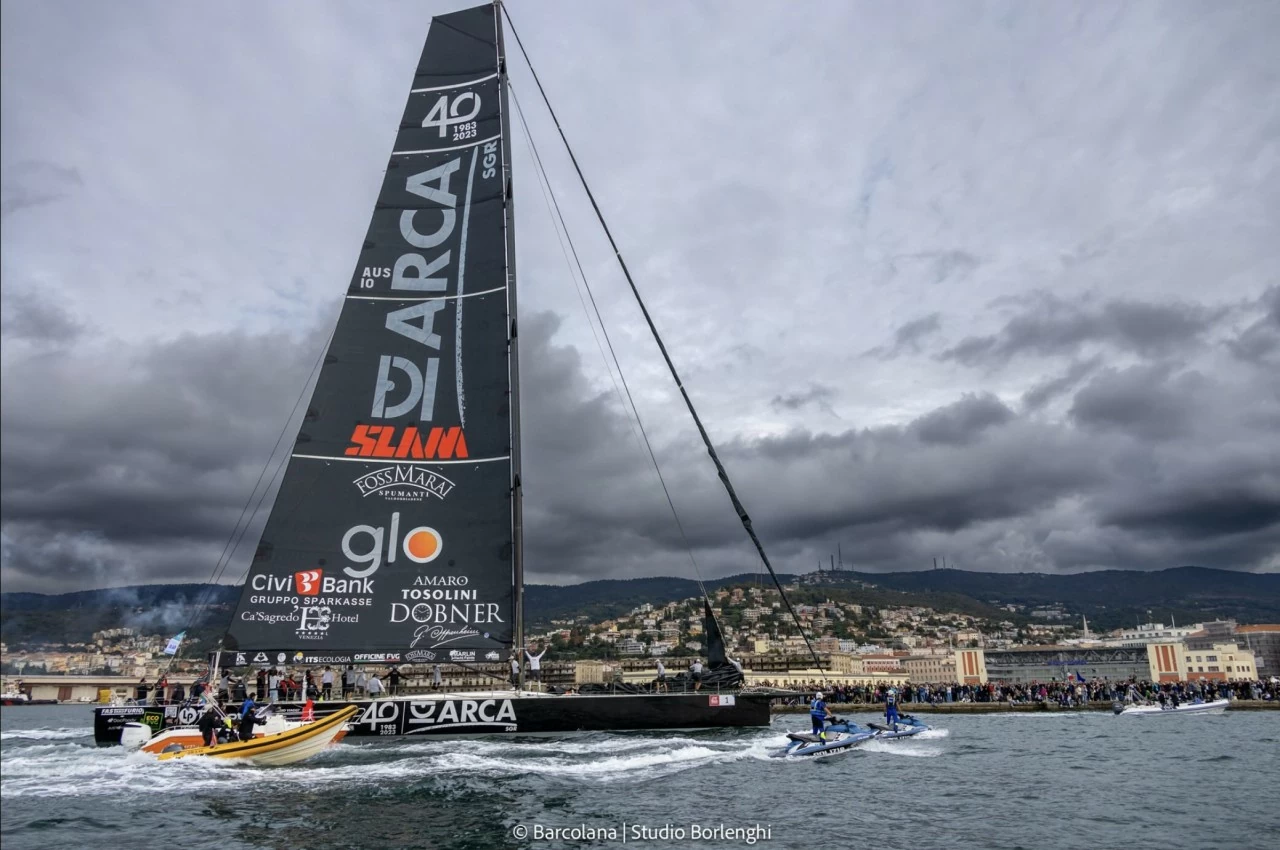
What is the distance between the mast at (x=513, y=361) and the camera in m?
21.4

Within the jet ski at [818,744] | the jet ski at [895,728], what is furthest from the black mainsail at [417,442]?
the jet ski at [895,728]

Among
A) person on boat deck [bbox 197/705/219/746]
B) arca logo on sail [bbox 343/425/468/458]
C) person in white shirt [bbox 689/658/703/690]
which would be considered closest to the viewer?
person on boat deck [bbox 197/705/219/746]

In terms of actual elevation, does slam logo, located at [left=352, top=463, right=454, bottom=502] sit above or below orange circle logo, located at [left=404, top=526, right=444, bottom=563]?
above

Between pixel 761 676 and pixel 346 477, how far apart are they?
11117cm

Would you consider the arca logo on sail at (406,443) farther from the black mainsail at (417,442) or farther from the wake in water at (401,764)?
the wake in water at (401,764)

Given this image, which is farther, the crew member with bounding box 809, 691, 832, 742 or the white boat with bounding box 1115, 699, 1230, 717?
the white boat with bounding box 1115, 699, 1230, 717

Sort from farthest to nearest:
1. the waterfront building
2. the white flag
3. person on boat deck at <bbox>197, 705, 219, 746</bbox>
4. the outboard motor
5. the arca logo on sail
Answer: the waterfront building → the arca logo on sail → the white flag → the outboard motor → person on boat deck at <bbox>197, 705, 219, 746</bbox>

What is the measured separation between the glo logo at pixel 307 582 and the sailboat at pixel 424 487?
0.04 metres

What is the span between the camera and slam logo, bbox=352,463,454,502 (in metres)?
21.7

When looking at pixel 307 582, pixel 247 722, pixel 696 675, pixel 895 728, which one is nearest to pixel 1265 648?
pixel 895 728

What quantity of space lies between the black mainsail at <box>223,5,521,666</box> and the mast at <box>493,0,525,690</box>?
7 centimetres

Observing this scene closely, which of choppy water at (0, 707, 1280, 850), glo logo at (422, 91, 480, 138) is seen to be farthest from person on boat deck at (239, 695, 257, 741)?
glo logo at (422, 91, 480, 138)

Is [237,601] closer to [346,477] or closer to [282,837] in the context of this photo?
[346,477]

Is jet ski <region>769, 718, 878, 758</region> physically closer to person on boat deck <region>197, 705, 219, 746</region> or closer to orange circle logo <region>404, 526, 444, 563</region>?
orange circle logo <region>404, 526, 444, 563</region>
